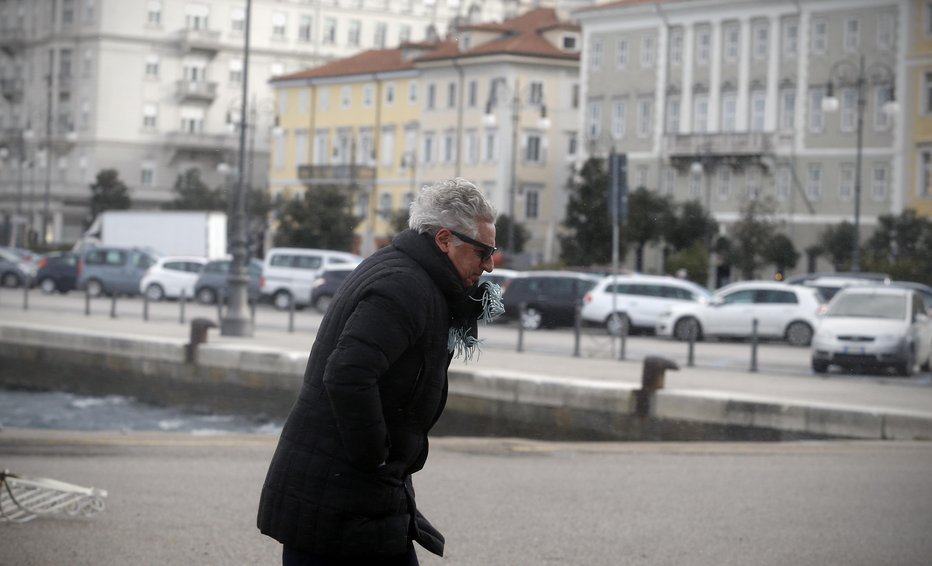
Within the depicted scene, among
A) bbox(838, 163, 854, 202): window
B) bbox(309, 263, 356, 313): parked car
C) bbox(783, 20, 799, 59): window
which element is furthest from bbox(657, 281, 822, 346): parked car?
bbox(783, 20, 799, 59): window

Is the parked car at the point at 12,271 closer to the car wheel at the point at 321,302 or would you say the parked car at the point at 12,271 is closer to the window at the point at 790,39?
the car wheel at the point at 321,302

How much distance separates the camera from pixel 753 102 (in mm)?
74312

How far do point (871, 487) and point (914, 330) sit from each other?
1550 centimetres

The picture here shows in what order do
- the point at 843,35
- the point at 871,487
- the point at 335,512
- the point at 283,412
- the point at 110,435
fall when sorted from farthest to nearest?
the point at 843,35, the point at 283,412, the point at 110,435, the point at 871,487, the point at 335,512

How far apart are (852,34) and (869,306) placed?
45.1 meters

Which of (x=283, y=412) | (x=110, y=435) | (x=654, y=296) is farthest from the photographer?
(x=654, y=296)

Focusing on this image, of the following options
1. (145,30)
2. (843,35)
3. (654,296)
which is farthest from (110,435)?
(145,30)

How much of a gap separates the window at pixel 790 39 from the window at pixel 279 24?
111 ft

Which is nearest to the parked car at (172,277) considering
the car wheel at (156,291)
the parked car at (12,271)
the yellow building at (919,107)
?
the car wheel at (156,291)

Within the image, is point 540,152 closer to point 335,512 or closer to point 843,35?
point 843,35

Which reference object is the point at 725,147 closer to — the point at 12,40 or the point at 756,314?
the point at 756,314

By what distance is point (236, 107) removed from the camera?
3780 inches

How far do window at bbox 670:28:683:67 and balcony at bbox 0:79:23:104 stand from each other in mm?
40243

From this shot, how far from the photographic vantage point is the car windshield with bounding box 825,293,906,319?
89.1ft
